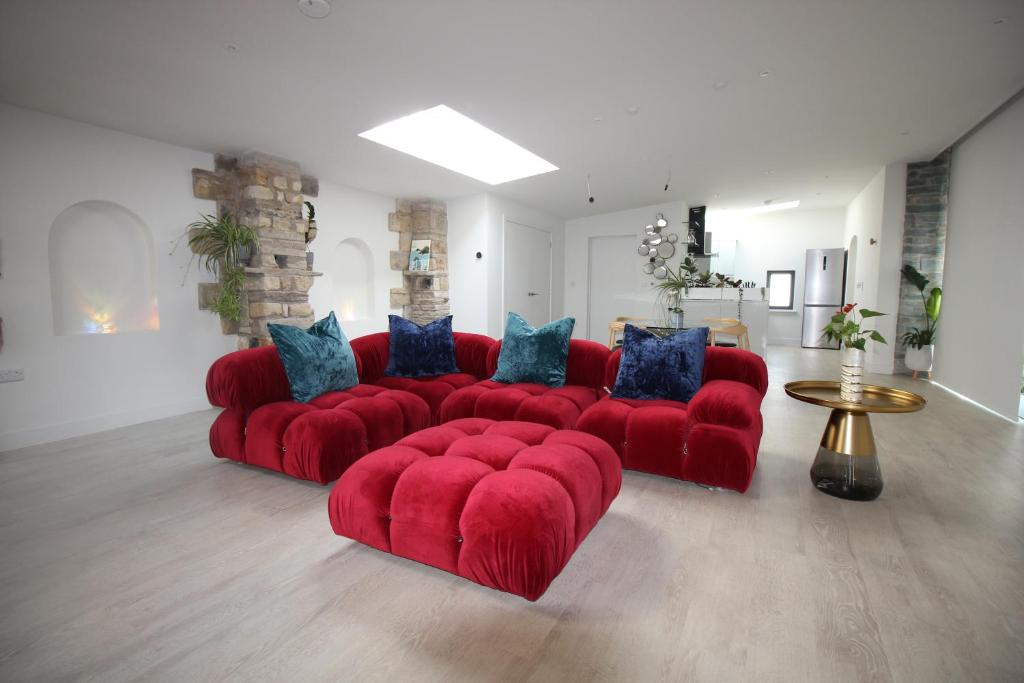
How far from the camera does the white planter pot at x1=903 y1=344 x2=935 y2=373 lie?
568 cm

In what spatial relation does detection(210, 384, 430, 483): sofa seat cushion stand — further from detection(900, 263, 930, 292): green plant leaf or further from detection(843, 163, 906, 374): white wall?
detection(900, 263, 930, 292): green plant leaf

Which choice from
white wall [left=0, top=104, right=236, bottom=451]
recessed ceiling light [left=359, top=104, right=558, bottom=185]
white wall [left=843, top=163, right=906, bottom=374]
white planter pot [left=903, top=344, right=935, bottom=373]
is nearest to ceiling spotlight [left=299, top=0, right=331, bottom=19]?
recessed ceiling light [left=359, top=104, right=558, bottom=185]

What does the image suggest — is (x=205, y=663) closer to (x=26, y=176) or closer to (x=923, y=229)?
(x=26, y=176)

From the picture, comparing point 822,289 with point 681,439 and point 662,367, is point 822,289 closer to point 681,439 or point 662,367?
point 662,367

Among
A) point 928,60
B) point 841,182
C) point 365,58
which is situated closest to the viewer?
point 365,58

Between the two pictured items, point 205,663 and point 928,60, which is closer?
point 205,663

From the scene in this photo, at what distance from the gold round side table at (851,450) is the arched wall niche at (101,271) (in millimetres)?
5300

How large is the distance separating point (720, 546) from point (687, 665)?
2.46 feet

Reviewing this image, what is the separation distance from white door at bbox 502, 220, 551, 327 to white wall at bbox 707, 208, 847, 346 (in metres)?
4.42

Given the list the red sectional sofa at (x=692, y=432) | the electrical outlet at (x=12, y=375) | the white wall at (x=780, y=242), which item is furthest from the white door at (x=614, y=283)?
the electrical outlet at (x=12, y=375)

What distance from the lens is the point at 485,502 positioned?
1.56 m

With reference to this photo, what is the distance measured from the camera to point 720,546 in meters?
1.98

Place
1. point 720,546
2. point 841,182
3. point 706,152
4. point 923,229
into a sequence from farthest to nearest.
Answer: point 841,182 → point 923,229 → point 706,152 → point 720,546

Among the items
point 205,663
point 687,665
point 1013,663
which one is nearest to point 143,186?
point 205,663
